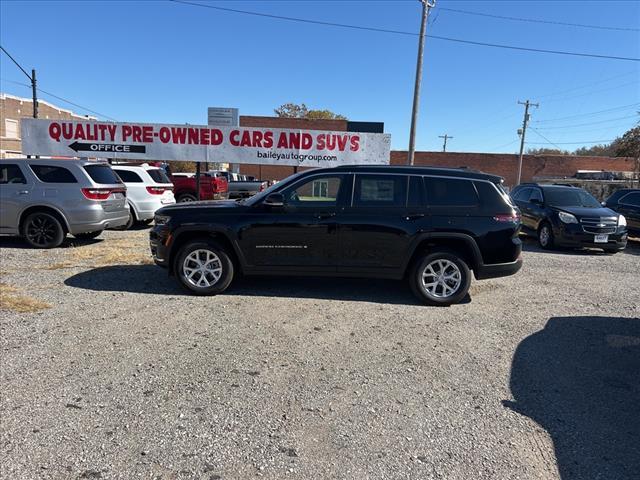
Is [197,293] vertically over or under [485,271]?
under

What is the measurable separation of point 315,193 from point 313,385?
294cm

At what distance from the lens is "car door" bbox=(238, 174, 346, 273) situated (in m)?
5.90

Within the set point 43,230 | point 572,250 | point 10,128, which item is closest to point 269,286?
point 43,230

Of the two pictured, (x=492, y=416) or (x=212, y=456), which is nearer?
(x=212, y=456)

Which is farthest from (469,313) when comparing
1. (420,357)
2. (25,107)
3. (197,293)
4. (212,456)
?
(25,107)

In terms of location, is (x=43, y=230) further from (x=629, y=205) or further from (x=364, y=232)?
(x=629, y=205)

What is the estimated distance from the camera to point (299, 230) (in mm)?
5914

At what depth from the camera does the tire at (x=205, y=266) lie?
6004 millimetres

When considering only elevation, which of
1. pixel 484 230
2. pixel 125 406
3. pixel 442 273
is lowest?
pixel 125 406

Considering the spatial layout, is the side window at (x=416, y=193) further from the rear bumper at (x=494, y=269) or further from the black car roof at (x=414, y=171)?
the rear bumper at (x=494, y=269)

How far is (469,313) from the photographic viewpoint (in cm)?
573

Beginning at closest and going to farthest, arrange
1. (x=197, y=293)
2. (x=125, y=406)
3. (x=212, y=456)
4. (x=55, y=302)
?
1. (x=212, y=456)
2. (x=125, y=406)
3. (x=55, y=302)
4. (x=197, y=293)

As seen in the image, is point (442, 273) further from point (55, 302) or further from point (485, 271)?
point (55, 302)

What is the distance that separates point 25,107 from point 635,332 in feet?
235
